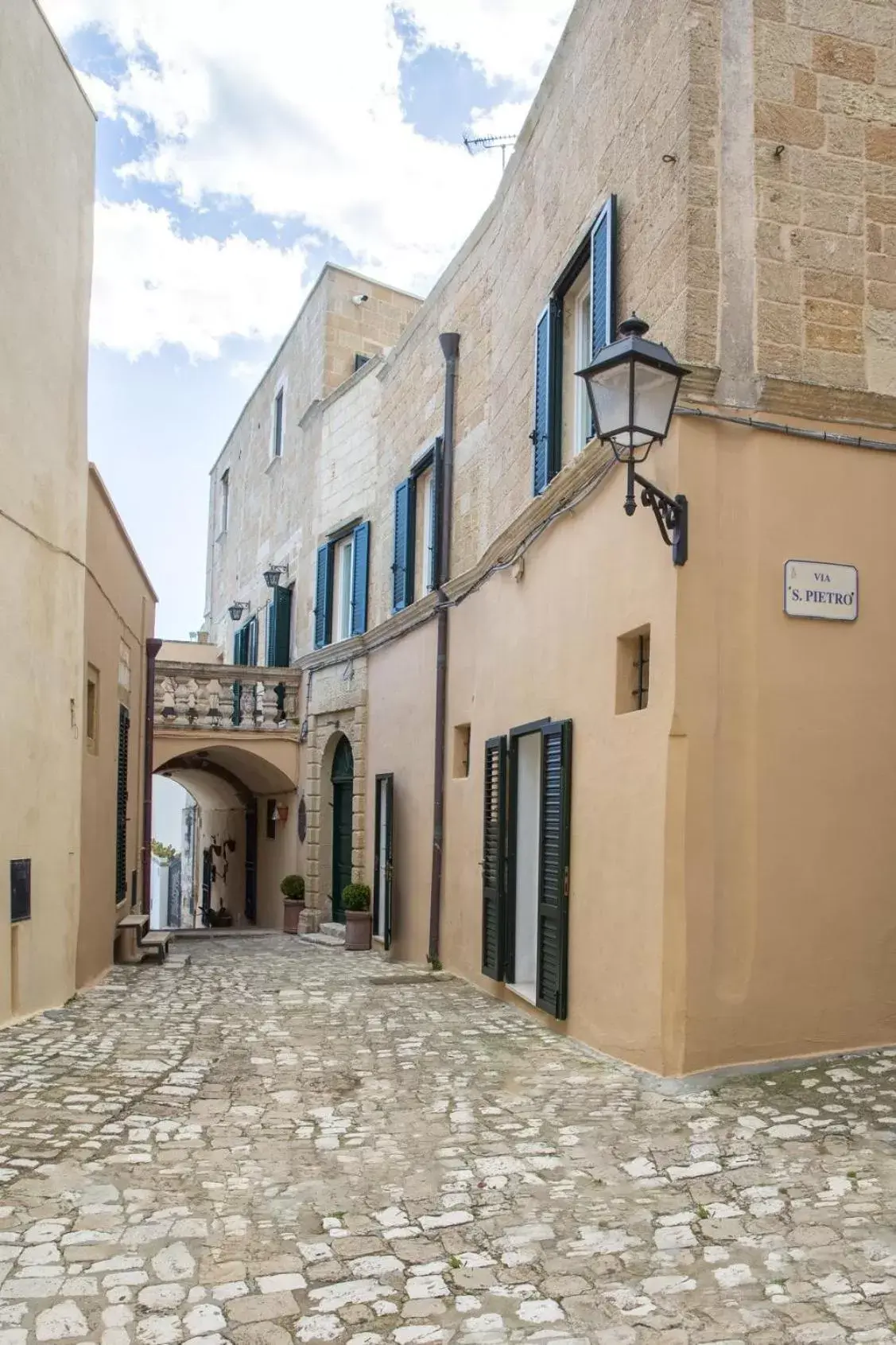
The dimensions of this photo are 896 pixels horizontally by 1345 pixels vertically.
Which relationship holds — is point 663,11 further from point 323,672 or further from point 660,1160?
point 323,672

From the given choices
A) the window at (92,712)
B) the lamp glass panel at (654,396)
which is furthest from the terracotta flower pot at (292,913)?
the lamp glass panel at (654,396)

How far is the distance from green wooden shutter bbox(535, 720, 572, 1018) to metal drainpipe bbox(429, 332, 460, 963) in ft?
10.9

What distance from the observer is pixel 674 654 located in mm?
5762

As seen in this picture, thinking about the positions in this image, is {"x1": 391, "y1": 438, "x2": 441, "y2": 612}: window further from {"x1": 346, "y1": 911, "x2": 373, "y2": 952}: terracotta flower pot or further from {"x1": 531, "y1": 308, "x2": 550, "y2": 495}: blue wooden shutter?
{"x1": 531, "y1": 308, "x2": 550, "y2": 495}: blue wooden shutter

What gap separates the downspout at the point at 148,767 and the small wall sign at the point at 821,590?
369 inches

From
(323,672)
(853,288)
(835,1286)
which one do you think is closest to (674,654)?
(853,288)

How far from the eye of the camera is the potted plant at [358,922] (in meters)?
13.4

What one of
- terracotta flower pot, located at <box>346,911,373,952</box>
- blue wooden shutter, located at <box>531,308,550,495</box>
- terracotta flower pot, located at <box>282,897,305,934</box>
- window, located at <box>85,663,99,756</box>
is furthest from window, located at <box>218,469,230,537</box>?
blue wooden shutter, located at <box>531,308,550,495</box>

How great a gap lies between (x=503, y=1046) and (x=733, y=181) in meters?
5.01

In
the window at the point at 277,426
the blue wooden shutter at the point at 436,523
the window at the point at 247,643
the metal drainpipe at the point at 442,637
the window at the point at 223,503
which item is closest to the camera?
the metal drainpipe at the point at 442,637

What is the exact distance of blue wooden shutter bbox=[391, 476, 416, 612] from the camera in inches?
502

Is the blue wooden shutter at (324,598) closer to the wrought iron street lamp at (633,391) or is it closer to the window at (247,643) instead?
the window at (247,643)

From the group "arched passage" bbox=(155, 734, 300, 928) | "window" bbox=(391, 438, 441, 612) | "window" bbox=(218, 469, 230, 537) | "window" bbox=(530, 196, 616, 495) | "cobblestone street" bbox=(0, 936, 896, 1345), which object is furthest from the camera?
"window" bbox=(218, 469, 230, 537)

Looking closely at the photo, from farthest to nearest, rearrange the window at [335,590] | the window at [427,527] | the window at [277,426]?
the window at [277,426] < the window at [335,590] < the window at [427,527]
